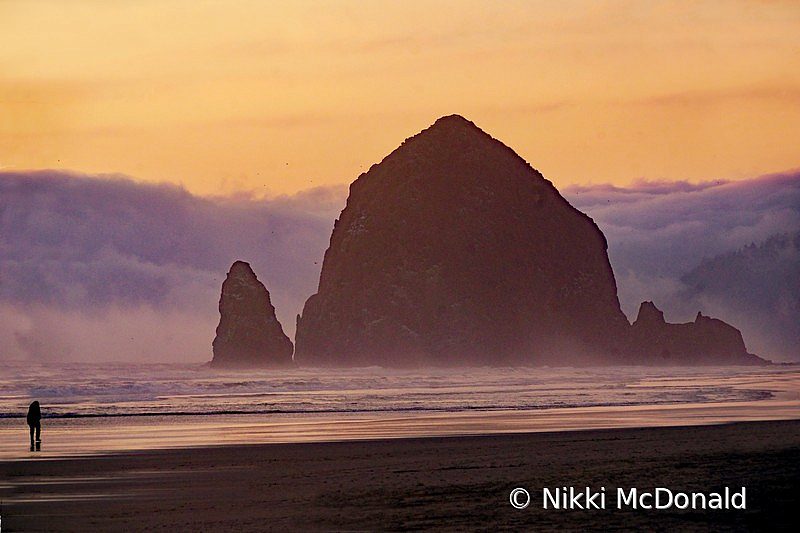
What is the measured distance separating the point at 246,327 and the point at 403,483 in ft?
536

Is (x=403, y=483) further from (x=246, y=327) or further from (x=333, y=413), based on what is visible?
(x=246, y=327)

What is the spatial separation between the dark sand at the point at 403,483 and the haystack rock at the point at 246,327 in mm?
151289

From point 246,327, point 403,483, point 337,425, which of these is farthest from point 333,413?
point 246,327

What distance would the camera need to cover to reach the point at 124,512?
1817 cm

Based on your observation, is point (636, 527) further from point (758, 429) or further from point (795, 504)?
point (758, 429)

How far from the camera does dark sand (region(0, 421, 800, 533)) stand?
53.8 ft

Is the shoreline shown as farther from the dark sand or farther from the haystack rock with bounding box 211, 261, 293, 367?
the haystack rock with bounding box 211, 261, 293, 367

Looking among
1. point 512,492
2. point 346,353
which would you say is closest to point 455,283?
point 346,353

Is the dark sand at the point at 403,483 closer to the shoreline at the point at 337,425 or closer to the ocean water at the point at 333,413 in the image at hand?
the shoreline at the point at 337,425

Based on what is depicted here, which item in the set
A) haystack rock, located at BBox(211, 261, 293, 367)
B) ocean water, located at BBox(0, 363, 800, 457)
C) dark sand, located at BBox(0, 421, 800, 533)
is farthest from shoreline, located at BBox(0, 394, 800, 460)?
haystack rock, located at BBox(211, 261, 293, 367)

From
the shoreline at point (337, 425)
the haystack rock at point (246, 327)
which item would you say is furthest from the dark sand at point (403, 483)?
the haystack rock at point (246, 327)

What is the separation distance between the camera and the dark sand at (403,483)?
16.4m

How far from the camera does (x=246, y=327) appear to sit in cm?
18200

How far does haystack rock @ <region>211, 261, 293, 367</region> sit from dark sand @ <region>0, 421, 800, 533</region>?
151 metres
